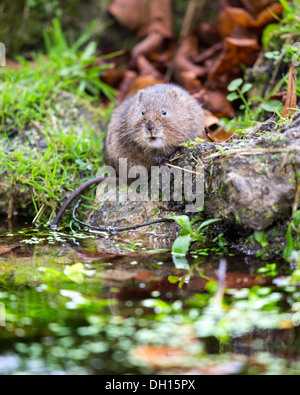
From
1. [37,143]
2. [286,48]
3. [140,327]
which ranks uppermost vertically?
[286,48]

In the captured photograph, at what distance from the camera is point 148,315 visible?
2576mm

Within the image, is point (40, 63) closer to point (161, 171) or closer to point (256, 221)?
point (161, 171)

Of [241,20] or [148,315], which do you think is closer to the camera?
[148,315]

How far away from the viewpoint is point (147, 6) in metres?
7.65

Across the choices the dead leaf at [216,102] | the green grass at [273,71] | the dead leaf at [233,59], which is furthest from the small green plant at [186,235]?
the dead leaf at [233,59]

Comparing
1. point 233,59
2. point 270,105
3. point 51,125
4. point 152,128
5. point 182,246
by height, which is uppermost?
point 233,59

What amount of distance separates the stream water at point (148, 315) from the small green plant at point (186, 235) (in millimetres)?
89

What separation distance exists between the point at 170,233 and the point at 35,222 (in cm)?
150

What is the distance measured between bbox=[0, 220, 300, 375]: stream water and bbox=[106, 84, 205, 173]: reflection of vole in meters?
1.26

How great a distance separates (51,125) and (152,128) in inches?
75.3

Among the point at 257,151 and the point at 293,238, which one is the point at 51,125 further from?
the point at 293,238

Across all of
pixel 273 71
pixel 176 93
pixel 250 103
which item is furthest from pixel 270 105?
pixel 176 93

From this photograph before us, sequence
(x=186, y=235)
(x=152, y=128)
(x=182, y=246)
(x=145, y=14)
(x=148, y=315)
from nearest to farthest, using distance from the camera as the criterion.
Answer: (x=148, y=315) → (x=182, y=246) → (x=186, y=235) → (x=152, y=128) → (x=145, y=14)

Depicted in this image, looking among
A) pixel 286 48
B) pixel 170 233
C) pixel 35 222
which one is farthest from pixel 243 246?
pixel 286 48
